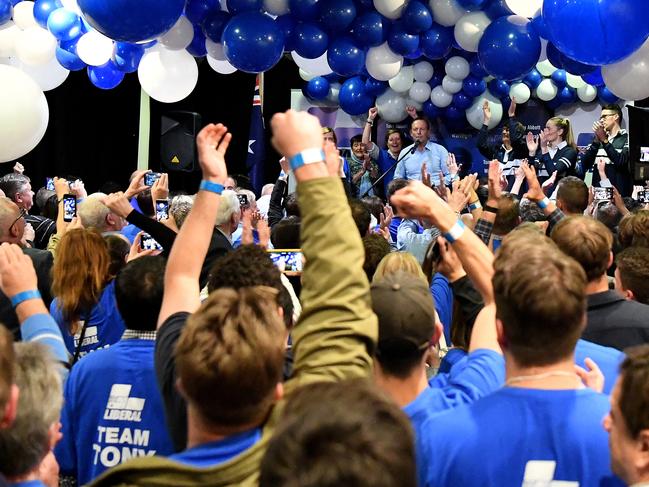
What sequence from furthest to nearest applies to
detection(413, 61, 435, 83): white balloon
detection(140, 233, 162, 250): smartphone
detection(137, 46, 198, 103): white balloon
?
detection(413, 61, 435, 83): white balloon < detection(137, 46, 198, 103): white balloon < detection(140, 233, 162, 250): smartphone

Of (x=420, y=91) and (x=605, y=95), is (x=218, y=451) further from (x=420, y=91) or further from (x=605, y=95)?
(x=605, y=95)

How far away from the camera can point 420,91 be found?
7.91 metres

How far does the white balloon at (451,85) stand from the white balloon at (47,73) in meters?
3.47

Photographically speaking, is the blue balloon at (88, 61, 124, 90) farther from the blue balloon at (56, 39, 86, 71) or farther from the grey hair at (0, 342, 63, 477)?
the grey hair at (0, 342, 63, 477)

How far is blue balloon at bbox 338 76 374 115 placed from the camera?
811 cm

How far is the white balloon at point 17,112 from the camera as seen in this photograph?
4.78m

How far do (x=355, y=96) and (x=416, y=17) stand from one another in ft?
8.54

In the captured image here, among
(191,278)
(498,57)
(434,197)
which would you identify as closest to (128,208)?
(191,278)

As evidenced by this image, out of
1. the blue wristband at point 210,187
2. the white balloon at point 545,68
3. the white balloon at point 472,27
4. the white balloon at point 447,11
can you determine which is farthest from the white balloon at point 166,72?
the blue wristband at point 210,187

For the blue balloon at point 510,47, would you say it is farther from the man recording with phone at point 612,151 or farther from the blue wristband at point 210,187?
the blue wristband at point 210,187

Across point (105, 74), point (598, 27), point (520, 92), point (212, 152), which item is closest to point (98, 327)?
point (212, 152)

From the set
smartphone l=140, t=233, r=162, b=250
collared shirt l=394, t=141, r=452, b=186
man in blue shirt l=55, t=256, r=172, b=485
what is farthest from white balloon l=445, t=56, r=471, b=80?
man in blue shirt l=55, t=256, r=172, b=485

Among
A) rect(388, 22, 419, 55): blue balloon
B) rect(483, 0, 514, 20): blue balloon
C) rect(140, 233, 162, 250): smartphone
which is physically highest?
rect(483, 0, 514, 20): blue balloon

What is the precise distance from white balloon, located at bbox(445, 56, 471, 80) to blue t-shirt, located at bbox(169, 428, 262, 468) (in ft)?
21.2
